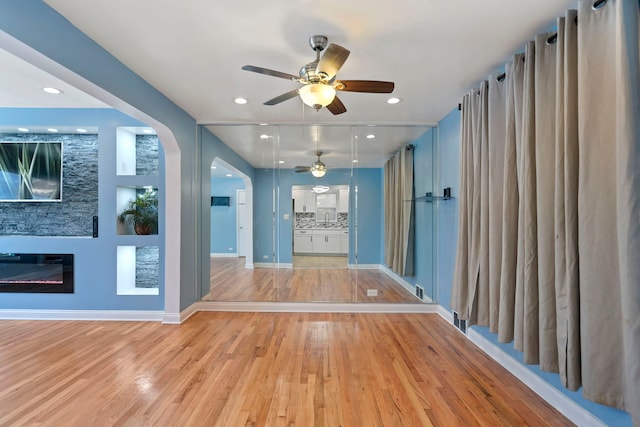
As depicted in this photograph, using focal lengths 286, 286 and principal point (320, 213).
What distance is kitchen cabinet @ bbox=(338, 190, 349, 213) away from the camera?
4651mm

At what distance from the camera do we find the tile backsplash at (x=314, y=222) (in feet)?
15.8

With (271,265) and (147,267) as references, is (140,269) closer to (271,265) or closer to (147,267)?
(147,267)

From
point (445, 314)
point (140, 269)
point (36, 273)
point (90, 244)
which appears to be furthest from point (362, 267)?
point (36, 273)

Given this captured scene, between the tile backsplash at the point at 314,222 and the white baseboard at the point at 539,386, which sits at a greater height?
the tile backsplash at the point at 314,222

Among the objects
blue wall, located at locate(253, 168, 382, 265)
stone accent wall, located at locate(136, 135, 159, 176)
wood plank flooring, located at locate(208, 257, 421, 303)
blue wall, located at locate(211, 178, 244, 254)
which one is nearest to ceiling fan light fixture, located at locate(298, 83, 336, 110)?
blue wall, located at locate(253, 168, 382, 265)

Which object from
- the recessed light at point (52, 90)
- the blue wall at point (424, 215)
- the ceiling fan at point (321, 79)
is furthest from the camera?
the blue wall at point (424, 215)

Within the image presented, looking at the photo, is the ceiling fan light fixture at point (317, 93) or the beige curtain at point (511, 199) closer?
the ceiling fan light fixture at point (317, 93)

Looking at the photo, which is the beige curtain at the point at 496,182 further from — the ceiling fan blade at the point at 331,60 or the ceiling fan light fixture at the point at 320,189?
the ceiling fan light fixture at the point at 320,189

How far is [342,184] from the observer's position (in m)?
4.60

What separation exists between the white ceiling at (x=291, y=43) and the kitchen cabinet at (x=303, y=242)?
2.14 m

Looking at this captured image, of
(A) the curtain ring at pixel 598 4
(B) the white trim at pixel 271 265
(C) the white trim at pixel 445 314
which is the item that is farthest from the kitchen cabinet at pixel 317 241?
(A) the curtain ring at pixel 598 4

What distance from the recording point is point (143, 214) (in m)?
3.72

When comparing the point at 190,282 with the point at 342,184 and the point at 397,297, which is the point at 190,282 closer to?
the point at 342,184

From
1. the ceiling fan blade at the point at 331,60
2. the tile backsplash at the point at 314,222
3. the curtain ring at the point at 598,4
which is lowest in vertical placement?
the tile backsplash at the point at 314,222
